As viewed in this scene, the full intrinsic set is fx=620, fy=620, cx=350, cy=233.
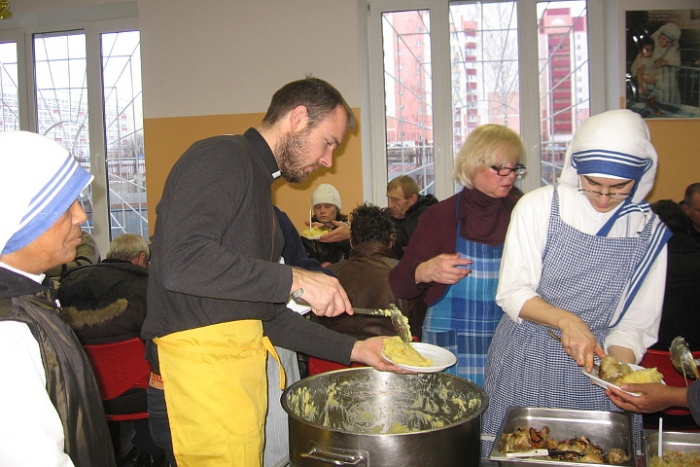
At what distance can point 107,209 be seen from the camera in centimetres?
661

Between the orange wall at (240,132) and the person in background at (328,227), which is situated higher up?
the orange wall at (240,132)

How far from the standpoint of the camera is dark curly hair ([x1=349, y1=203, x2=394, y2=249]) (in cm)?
341

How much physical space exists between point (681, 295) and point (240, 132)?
4.11 meters

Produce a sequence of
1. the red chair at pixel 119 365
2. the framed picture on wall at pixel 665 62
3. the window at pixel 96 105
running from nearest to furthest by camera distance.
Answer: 1. the red chair at pixel 119 365
2. the framed picture on wall at pixel 665 62
3. the window at pixel 96 105

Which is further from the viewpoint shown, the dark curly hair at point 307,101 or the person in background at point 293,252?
the person in background at point 293,252

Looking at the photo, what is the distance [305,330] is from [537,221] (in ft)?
2.64

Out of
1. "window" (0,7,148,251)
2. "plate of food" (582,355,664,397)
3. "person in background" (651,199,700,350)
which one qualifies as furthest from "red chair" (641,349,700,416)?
"window" (0,7,148,251)

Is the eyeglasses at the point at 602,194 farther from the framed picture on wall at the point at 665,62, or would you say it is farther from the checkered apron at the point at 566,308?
the framed picture on wall at the point at 665,62

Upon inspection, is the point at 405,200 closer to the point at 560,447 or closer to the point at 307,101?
the point at 307,101

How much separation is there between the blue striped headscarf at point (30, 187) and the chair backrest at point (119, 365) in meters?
1.84

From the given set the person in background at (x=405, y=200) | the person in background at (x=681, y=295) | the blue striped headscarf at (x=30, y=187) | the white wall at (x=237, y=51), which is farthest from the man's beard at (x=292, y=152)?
the white wall at (x=237, y=51)

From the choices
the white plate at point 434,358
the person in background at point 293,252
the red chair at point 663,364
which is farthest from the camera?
the person in background at point 293,252

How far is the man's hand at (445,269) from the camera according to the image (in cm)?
222

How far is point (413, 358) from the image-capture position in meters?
1.81
